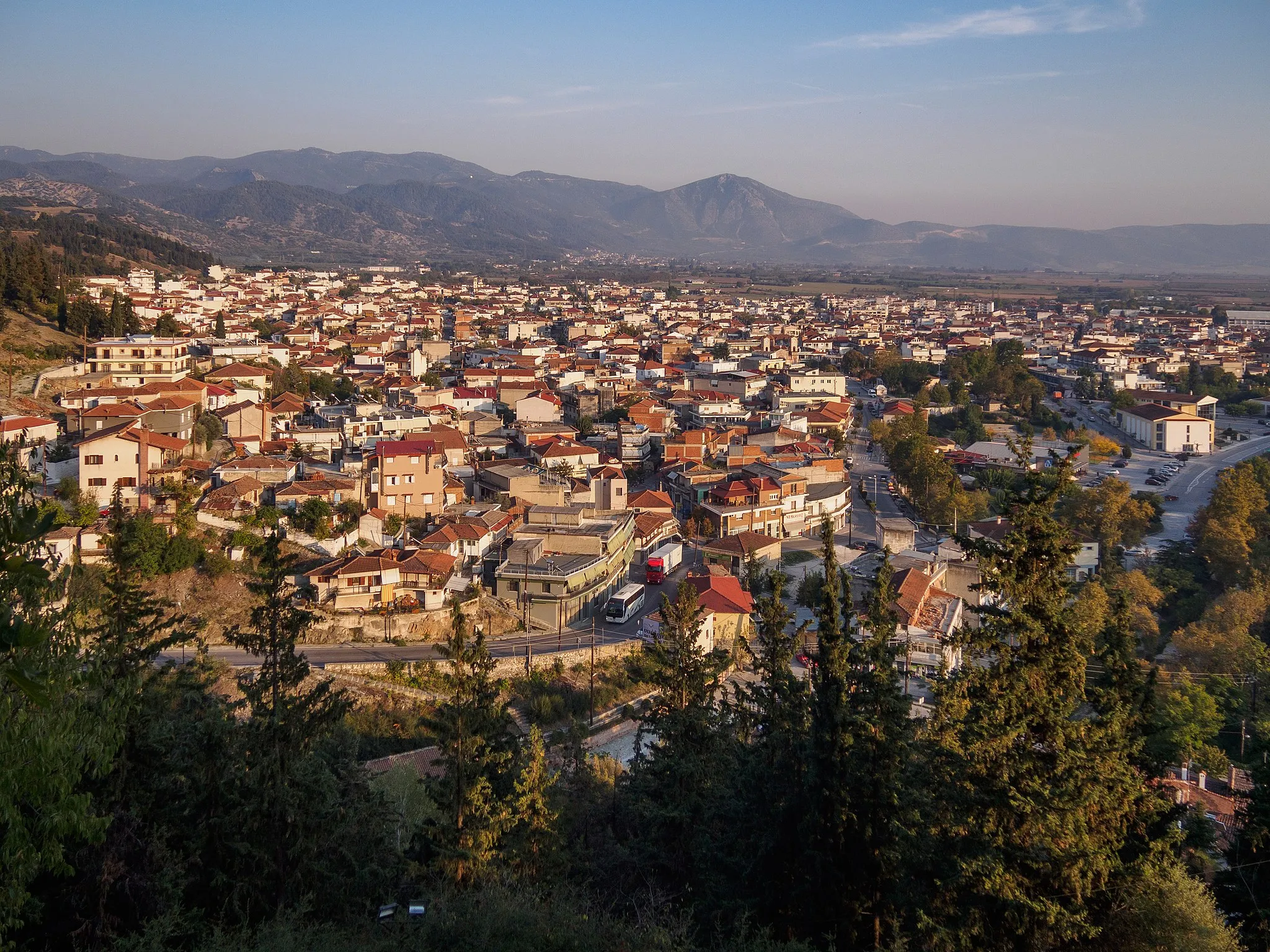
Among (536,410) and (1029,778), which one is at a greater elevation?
(1029,778)

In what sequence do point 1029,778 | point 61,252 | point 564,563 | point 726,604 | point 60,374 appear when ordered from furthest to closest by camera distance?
point 61,252
point 60,374
point 564,563
point 726,604
point 1029,778

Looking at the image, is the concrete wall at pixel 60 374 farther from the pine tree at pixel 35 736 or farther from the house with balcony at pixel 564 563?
the pine tree at pixel 35 736

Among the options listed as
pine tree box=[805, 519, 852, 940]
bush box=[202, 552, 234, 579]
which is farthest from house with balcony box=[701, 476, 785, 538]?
pine tree box=[805, 519, 852, 940]

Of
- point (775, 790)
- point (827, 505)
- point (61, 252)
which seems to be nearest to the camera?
point (775, 790)

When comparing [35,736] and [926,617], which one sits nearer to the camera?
[35,736]

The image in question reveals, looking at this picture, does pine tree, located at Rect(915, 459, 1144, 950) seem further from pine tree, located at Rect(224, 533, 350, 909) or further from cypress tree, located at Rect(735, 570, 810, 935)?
pine tree, located at Rect(224, 533, 350, 909)

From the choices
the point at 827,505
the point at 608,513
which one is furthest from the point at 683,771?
the point at 827,505

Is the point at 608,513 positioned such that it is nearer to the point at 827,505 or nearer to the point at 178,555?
the point at 827,505
